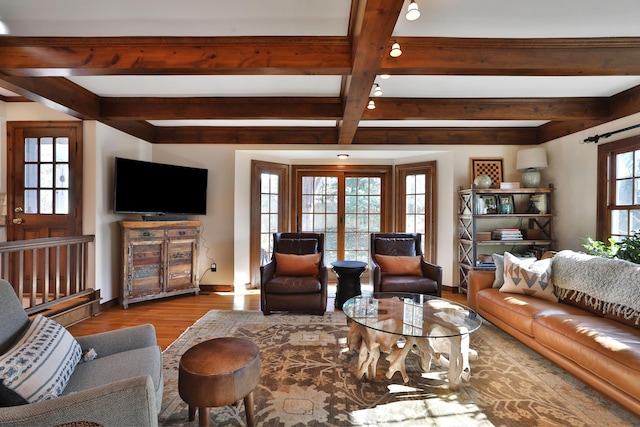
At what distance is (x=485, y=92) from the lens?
323cm

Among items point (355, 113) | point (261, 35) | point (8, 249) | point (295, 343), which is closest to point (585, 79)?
point (355, 113)

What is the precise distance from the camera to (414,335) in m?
2.02

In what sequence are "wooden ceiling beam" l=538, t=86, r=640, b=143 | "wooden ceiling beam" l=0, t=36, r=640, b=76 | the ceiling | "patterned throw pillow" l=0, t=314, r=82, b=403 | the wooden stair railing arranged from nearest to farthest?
1. "patterned throw pillow" l=0, t=314, r=82, b=403
2. the ceiling
3. "wooden ceiling beam" l=0, t=36, r=640, b=76
4. the wooden stair railing
5. "wooden ceiling beam" l=538, t=86, r=640, b=143

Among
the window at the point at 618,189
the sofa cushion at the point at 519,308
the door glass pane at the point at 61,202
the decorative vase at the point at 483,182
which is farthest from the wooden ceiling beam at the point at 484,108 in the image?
the door glass pane at the point at 61,202

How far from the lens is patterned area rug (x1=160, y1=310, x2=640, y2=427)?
A: 1.77 metres

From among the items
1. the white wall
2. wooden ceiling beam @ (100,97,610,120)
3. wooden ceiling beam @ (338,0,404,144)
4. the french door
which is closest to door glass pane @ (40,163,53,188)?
the white wall

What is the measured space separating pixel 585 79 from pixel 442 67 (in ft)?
5.84

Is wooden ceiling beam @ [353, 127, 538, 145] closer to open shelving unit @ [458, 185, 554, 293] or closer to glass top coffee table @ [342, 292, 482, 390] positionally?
open shelving unit @ [458, 185, 554, 293]

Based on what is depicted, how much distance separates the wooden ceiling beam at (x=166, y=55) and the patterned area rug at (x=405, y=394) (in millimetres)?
2307

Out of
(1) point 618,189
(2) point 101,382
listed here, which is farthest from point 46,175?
(1) point 618,189

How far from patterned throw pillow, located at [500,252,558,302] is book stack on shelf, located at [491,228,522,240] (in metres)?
1.18

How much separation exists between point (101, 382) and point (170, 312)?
7.76 feet

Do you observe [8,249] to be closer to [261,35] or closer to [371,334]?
[261,35]

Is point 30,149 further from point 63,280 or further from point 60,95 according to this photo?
point 63,280
